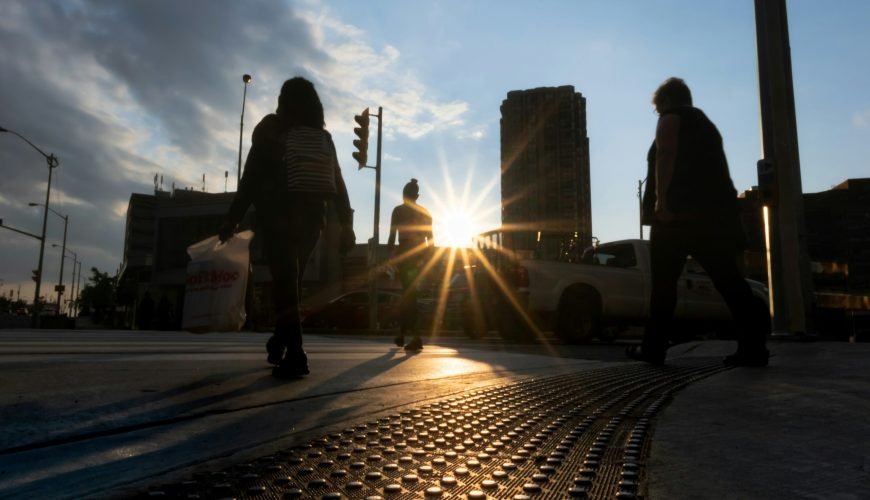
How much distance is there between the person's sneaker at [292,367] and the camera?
3346 mm

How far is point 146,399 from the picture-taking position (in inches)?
93.0

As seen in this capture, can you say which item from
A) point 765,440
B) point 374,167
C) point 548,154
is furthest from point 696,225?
point 548,154

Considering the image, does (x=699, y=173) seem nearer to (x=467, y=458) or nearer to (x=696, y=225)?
(x=696, y=225)

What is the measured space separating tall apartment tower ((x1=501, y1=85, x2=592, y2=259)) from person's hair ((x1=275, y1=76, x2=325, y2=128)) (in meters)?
69.0

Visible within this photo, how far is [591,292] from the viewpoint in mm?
10227

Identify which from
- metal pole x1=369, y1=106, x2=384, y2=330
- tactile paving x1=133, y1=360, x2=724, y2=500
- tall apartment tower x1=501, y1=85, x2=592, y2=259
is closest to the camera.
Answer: tactile paving x1=133, y1=360, x2=724, y2=500

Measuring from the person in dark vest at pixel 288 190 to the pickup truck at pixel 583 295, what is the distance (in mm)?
6614

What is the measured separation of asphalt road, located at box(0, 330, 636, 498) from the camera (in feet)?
4.68

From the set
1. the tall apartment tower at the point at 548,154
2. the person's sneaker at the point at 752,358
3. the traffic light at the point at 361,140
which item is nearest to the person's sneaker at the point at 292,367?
the person's sneaker at the point at 752,358

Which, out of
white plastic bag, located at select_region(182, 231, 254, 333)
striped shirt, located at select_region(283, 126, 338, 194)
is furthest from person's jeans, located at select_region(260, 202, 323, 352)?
white plastic bag, located at select_region(182, 231, 254, 333)

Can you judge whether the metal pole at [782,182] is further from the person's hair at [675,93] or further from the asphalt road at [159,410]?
the asphalt road at [159,410]

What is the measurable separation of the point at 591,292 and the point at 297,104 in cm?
742

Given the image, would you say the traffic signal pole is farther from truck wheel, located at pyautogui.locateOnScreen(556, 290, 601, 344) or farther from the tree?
the tree

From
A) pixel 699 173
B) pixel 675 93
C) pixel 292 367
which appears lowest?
pixel 292 367
